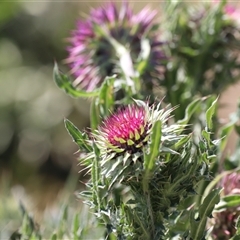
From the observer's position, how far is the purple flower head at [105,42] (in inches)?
57.6

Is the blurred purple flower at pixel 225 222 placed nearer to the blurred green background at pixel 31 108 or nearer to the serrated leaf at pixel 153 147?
the serrated leaf at pixel 153 147

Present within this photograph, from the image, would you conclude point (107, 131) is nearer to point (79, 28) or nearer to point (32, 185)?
point (79, 28)

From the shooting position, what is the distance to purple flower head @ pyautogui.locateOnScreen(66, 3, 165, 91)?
146cm

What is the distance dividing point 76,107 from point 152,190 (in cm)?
309

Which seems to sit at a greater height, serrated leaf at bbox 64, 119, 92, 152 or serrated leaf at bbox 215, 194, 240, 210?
serrated leaf at bbox 64, 119, 92, 152

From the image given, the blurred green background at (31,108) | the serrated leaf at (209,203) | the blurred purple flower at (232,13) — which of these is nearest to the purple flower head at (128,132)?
the serrated leaf at (209,203)

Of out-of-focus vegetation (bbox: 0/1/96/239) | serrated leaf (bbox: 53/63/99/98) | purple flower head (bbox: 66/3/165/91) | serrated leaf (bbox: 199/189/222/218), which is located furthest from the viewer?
out-of-focus vegetation (bbox: 0/1/96/239)

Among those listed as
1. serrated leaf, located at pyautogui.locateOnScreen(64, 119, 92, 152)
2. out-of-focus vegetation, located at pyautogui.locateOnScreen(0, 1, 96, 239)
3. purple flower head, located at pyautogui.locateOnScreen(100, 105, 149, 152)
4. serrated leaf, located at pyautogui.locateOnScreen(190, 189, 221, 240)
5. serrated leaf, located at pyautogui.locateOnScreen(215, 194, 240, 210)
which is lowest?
out-of-focus vegetation, located at pyautogui.locateOnScreen(0, 1, 96, 239)

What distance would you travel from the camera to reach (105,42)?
4.91 ft

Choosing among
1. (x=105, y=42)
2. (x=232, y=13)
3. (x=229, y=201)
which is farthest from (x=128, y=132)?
(x=232, y=13)

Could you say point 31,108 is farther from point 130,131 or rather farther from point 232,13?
point 130,131

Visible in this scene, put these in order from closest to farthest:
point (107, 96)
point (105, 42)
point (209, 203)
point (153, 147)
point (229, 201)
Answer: point (153, 147)
point (209, 203)
point (229, 201)
point (107, 96)
point (105, 42)

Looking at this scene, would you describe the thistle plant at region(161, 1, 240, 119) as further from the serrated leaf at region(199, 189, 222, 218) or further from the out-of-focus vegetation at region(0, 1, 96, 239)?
the out-of-focus vegetation at region(0, 1, 96, 239)

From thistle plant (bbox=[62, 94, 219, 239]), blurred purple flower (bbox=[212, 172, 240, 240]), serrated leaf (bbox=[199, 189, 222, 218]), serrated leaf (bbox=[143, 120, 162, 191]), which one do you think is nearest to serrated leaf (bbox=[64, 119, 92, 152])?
thistle plant (bbox=[62, 94, 219, 239])
